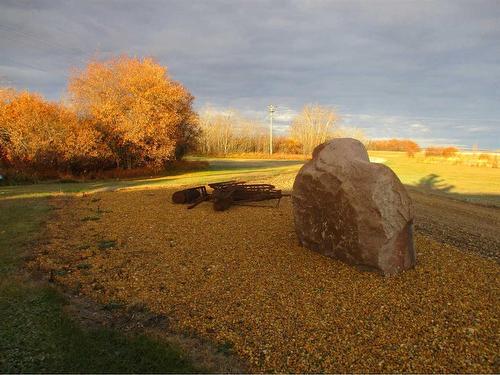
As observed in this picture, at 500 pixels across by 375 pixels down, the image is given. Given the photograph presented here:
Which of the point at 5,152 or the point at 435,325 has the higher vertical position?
the point at 5,152

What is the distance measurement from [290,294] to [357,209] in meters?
1.75

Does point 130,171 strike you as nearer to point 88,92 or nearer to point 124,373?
point 88,92

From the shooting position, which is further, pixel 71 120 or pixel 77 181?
pixel 71 120

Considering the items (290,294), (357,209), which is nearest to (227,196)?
(357,209)

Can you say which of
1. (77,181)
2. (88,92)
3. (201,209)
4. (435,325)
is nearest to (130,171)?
(77,181)

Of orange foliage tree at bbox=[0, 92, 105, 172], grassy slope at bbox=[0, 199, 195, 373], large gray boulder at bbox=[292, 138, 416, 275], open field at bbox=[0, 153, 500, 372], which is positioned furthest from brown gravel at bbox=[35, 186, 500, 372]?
orange foliage tree at bbox=[0, 92, 105, 172]

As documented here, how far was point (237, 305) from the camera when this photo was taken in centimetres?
498

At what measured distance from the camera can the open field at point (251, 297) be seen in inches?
152

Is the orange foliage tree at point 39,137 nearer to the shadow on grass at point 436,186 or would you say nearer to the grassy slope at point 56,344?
the grassy slope at point 56,344

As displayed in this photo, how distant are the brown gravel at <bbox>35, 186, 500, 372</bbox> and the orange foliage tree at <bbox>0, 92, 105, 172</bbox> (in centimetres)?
1586

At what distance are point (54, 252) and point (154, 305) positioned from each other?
132 inches

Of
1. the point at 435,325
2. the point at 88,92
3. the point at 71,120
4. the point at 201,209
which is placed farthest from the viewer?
the point at 88,92

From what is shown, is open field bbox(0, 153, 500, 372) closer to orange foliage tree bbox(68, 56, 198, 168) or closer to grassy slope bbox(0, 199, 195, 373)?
grassy slope bbox(0, 199, 195, 373)

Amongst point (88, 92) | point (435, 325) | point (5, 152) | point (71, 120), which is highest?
point (88, 92)
